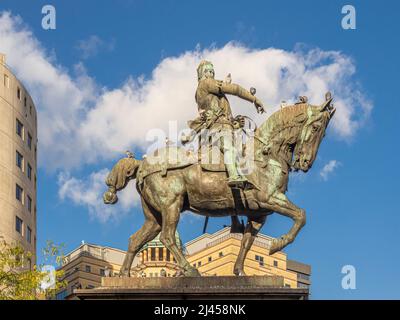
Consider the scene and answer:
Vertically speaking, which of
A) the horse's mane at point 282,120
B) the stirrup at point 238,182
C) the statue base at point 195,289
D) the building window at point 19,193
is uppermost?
the building window at point 19,193

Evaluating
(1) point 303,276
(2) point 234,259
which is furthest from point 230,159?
(1) point 303,276

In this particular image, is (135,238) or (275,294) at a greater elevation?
(135,238)

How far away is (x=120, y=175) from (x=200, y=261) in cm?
14348

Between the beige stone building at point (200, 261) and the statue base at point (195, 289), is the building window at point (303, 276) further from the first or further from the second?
the statue base at point (195, 289)

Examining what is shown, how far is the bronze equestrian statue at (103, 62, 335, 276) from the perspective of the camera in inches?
1351

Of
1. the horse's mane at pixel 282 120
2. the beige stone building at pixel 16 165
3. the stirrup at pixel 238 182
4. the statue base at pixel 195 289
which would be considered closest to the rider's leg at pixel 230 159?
the stirrup at pixel 238 182

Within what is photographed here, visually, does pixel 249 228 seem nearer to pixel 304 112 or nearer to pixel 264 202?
pixel 264 202

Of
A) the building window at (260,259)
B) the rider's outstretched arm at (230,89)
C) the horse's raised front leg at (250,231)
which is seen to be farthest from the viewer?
the building window at (260,259)

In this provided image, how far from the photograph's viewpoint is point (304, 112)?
1378 inches

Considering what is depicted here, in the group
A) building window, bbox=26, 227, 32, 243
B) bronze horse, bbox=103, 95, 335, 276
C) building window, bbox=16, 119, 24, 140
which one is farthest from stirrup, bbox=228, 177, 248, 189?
building window, bbox=16, 119, 24, 140

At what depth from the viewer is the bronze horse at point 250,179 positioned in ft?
112

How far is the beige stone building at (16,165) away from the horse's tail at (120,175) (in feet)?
211
